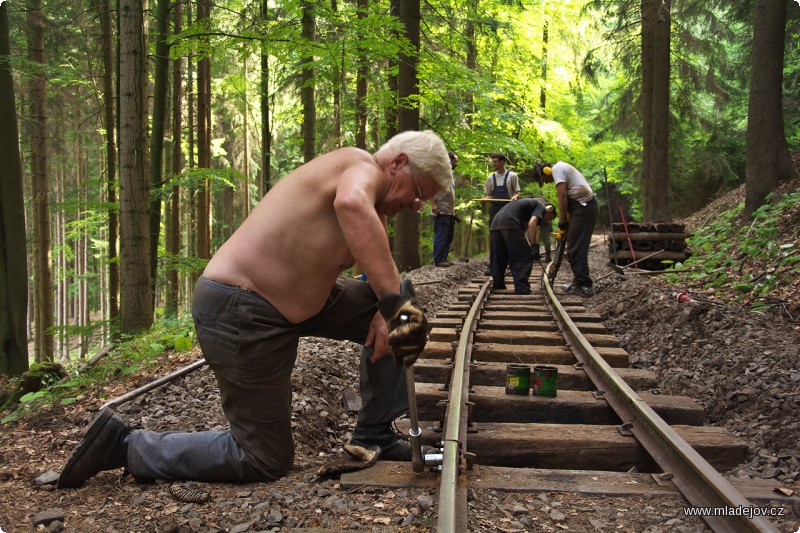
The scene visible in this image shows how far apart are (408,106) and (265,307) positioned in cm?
970

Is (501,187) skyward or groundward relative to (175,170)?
groundward

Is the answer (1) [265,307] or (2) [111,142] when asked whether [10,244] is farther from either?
(1) [265,307]

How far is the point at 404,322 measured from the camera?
99.1 inches

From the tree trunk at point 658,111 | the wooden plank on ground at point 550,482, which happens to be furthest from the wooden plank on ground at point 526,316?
the tree trunk at point 658,111

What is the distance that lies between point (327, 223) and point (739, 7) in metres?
18.0

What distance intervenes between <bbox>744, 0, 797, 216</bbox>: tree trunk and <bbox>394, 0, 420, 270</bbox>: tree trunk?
5.89m

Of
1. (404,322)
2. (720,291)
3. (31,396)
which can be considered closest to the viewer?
(404,322)

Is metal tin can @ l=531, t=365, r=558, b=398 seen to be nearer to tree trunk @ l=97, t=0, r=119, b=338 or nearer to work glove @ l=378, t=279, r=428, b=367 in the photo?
work glove @ l=378, t=279, r=428, b=367

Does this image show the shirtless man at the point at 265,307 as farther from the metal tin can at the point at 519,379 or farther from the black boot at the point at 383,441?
the metal tin can at the point at 519,379

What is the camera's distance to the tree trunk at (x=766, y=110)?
33.1ft

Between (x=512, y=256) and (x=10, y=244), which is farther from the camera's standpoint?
(x=512, y=256)

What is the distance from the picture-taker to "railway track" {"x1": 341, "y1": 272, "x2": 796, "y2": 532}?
2645 mm

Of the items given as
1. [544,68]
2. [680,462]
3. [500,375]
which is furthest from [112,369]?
[544,68]

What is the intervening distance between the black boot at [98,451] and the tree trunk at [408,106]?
29.1 ft
